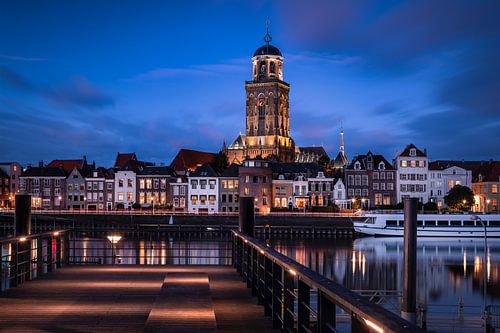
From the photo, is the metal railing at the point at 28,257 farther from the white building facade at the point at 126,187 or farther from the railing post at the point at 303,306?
the white building facade at the point at 126,187

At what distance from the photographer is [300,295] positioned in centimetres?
686

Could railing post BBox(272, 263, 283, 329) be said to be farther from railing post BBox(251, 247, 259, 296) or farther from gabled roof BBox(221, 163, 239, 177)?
gabled roof BBox(221, 163, 239, 177)

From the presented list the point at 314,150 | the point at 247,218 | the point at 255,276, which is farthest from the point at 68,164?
the point at 255,276

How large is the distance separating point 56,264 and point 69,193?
278ft

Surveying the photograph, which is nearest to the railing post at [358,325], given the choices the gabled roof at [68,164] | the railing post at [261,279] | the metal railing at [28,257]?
the railing post at [261,279]

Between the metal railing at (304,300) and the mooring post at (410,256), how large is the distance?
2.20 metres

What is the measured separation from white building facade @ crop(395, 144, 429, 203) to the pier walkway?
77.4 meters

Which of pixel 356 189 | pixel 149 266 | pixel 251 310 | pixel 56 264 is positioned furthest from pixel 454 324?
pixel 356 189

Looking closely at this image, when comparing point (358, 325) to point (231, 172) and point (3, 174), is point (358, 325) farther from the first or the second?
point (3, 174)

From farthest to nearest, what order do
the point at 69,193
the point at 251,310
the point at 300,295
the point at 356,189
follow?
the point at 69,193 → the point at 356,189 → the point at 251,310 → the point at 300,295

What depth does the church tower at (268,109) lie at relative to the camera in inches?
5354

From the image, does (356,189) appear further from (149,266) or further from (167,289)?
(167,289)

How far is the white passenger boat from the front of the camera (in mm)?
73625

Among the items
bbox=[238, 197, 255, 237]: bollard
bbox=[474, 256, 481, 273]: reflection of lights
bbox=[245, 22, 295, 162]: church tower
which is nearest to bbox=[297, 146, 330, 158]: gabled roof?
bbox=[245, 22, 295, 162]: church tower
